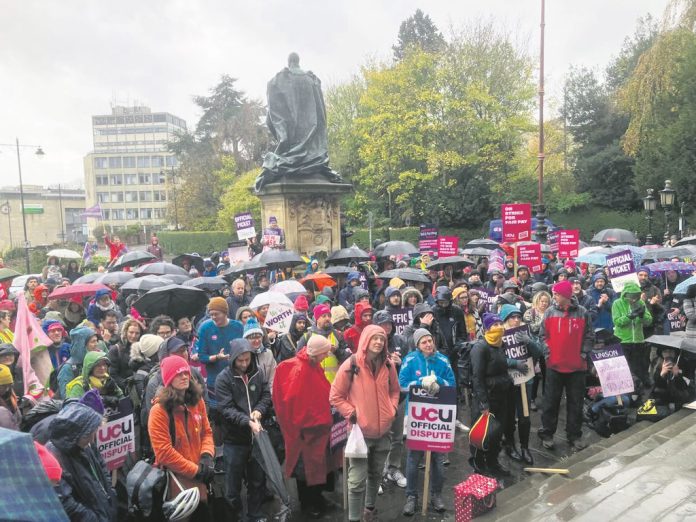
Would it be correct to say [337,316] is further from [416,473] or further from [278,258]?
[278,258]

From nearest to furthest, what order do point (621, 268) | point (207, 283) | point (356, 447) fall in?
point (356, 447), point (621, 268), point (207, 283)

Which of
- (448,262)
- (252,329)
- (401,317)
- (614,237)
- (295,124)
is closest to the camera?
(252,329)

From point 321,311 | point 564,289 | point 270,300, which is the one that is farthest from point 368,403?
point 564,289

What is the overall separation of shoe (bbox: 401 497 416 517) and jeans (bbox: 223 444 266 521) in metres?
1.28

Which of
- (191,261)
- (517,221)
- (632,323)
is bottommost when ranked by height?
(632,323)

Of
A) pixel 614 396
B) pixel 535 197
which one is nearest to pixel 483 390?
pixel 614 396

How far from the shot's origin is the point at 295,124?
51.3 ft

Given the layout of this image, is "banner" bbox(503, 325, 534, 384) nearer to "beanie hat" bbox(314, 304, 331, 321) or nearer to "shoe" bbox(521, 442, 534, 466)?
"shoe" bbox(521, 442, 534, 466)

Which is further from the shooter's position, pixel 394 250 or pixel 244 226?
pixel 244 226

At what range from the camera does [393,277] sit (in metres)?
10.1

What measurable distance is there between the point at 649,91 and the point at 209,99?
3897cm

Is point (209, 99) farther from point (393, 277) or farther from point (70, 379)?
point (70, 379)

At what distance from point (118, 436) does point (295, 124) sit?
38.7ft

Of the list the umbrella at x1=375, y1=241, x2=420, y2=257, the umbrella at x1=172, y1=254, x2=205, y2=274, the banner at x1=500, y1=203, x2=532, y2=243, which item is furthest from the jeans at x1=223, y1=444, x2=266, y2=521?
the umbrella at x1=172, y1=254, x2=205, y2=274
